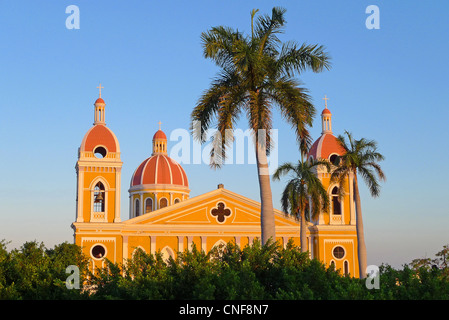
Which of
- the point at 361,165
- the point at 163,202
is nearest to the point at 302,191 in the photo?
the point at 361,165

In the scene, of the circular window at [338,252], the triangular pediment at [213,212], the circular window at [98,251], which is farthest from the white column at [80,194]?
the circular window at [338,252]

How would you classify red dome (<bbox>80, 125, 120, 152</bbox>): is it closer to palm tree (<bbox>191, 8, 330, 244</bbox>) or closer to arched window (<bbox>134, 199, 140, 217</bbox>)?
arched window (<bbox>134, 199, 140, 217</bbox>)

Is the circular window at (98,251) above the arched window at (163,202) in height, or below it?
below

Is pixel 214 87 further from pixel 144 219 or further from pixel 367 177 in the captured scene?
pixel 144 219

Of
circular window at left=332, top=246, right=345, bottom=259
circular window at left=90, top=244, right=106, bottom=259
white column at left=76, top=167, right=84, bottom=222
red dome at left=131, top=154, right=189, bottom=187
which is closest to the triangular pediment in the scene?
circular window at left=90, top=244, right=106, bottom=259

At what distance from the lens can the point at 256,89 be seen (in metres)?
21.8

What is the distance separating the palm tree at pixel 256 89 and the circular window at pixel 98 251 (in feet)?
89.5

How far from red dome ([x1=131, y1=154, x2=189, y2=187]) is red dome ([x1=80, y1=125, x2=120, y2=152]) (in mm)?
11879

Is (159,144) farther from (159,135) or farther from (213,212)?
(213,212)

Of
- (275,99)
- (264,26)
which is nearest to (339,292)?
(275,99)

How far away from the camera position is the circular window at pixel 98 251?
1832 inches

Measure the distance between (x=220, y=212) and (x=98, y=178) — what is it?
9.96 m

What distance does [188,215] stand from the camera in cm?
4944

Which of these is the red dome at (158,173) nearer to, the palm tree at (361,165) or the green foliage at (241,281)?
the palm tree at (361,165)
